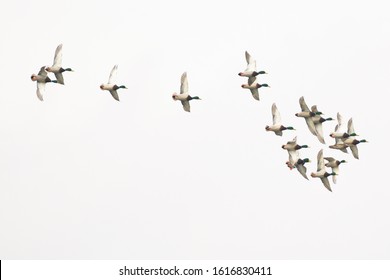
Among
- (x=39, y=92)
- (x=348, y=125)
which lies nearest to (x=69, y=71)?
(x=39, y=92)

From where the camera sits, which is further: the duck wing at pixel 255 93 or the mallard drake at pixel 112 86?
the duck wing at pixel 255 93

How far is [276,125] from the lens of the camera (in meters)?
115

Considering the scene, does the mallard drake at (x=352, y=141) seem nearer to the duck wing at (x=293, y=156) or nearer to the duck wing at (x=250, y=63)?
the duck wing at (x=293, y=156)

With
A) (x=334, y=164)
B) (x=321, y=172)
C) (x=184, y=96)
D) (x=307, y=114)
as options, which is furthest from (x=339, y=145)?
(x=184, y=96)

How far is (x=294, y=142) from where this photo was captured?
11644 centimetres

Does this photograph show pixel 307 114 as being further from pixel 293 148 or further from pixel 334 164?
pixel 334 164

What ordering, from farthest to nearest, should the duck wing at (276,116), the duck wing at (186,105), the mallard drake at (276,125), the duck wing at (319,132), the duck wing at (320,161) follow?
the duck wing at (320,161) < the duck wing at (276,116) < the mallard drake at (276,125) < the duck wing at (319,132) < the duck wing at (186,105)

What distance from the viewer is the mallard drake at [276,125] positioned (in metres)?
115

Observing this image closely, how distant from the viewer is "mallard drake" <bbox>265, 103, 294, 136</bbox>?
115188mm

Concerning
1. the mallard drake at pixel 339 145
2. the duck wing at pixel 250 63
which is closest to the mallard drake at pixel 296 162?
the mallard drake at pixel 339 145

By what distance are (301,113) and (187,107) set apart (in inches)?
355

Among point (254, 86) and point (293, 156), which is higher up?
point (254, 86)

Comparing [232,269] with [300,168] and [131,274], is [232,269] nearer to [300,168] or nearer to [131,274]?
[131,274]

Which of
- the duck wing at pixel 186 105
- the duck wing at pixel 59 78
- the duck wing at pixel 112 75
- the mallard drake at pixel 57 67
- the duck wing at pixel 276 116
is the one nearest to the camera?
the mallard drake at pixel 57 67
